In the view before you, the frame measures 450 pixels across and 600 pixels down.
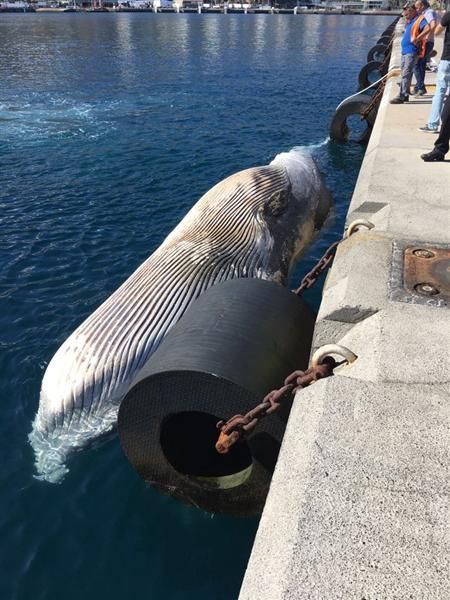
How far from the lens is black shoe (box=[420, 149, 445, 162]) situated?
8.33m

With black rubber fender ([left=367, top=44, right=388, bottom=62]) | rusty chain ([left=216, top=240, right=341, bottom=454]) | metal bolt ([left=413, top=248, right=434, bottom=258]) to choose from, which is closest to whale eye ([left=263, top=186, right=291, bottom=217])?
metal bolt ([left=413, top=248, right=434, bottom=258])

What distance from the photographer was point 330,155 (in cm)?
1648

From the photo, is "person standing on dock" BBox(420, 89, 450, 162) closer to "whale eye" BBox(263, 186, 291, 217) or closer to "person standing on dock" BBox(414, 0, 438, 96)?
"whale eye" BBox(263, 186, 291, 217)

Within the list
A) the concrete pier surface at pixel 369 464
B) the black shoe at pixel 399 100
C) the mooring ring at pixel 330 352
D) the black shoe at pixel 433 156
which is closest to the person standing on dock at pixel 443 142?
the black shoe at pixel 433 156

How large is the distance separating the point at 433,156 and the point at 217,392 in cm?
639

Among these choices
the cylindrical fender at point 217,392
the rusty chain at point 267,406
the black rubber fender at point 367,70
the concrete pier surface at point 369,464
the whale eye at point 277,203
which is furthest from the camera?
the black rubber fender at point 367,70

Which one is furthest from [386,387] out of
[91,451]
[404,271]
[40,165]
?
[40,165]

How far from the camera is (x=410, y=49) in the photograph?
44.1 ft

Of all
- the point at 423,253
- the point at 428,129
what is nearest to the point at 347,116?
the point at 428,129

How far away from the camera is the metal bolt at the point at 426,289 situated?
4.54 m

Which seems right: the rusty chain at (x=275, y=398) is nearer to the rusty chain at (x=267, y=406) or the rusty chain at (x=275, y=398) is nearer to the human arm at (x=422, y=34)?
the rusty chain at (x=267, y=406)

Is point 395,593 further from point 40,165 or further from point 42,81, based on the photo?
point 42,81

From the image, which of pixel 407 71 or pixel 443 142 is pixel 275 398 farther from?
pixel 407 71

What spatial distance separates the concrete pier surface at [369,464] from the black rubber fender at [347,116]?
44.8 ft
